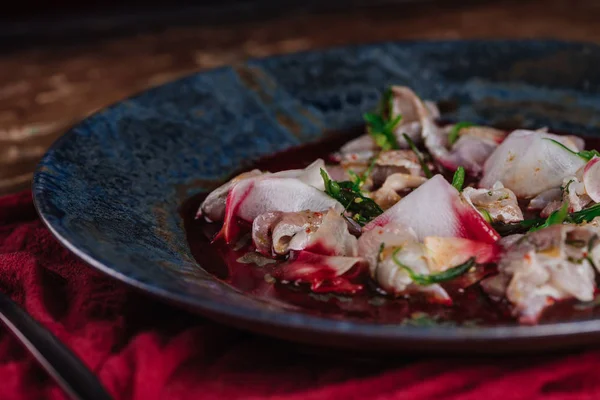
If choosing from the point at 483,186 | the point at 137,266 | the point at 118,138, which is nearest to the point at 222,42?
the point at 118,138

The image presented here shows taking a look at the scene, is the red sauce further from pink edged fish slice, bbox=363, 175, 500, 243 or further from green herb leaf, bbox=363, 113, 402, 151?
green herb leaf, bbox=363, 113, 402, 151

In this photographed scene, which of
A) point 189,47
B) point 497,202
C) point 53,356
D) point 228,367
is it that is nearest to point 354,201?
point 497,202

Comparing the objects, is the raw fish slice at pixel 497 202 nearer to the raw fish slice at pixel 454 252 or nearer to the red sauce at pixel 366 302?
the raw fish slice at pixel 454 252

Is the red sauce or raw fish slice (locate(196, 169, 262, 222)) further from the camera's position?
raw fish slice (locate(196, 169, 262, 222))

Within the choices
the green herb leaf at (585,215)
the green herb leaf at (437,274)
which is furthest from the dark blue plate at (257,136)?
the green herb leaf at (585,215)

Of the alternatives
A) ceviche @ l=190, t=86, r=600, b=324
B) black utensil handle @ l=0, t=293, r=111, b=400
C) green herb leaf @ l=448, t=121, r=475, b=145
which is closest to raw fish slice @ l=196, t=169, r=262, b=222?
ceviche @ l=190, t=86, r=600, b=324

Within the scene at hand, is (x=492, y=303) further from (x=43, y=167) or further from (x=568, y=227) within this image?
(x=43, y=167)

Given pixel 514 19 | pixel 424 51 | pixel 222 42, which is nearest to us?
pixel 424 51
